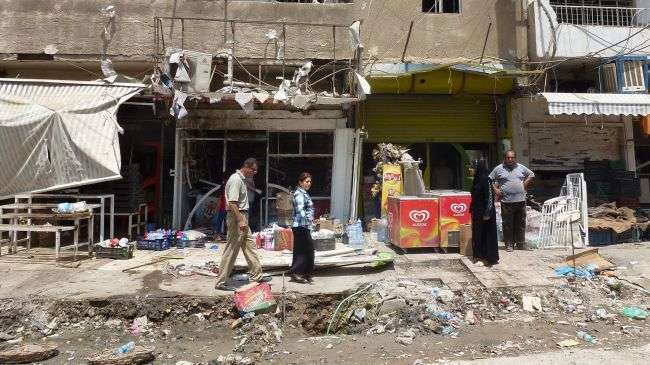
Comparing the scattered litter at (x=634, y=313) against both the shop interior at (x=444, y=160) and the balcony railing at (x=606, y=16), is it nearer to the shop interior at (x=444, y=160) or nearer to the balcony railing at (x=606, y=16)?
the shop interior at (x=444, y=160)

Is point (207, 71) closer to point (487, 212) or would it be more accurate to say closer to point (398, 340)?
point (487, 212)

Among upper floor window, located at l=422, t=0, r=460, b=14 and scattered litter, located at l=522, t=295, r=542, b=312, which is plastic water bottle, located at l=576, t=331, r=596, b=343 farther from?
upper floor window, located at l=422, t=0, r=460, b=14

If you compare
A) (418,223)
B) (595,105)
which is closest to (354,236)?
(418,223)

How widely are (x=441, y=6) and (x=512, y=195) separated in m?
5.91

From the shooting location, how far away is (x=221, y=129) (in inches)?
423

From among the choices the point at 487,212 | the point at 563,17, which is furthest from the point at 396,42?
the point at 487,212

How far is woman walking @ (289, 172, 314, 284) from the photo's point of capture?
253 inches

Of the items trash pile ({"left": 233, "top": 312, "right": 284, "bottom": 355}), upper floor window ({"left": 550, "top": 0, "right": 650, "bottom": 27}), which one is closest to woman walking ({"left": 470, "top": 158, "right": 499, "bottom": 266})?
trash pile ({"left": 233, "top": 312, "right": 284, "bottom": 355})

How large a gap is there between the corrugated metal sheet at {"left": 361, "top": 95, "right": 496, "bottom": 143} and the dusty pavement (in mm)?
5146

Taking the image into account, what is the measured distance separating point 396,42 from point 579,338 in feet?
26.9

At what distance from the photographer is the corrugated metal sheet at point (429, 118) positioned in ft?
37.4

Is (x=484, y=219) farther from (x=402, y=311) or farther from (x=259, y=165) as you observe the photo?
(x=259, y=165)

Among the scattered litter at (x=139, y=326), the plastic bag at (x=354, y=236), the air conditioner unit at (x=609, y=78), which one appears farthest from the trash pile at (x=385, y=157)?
the scattered litter at (x=139, y=326)

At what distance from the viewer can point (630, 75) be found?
35.6ft
